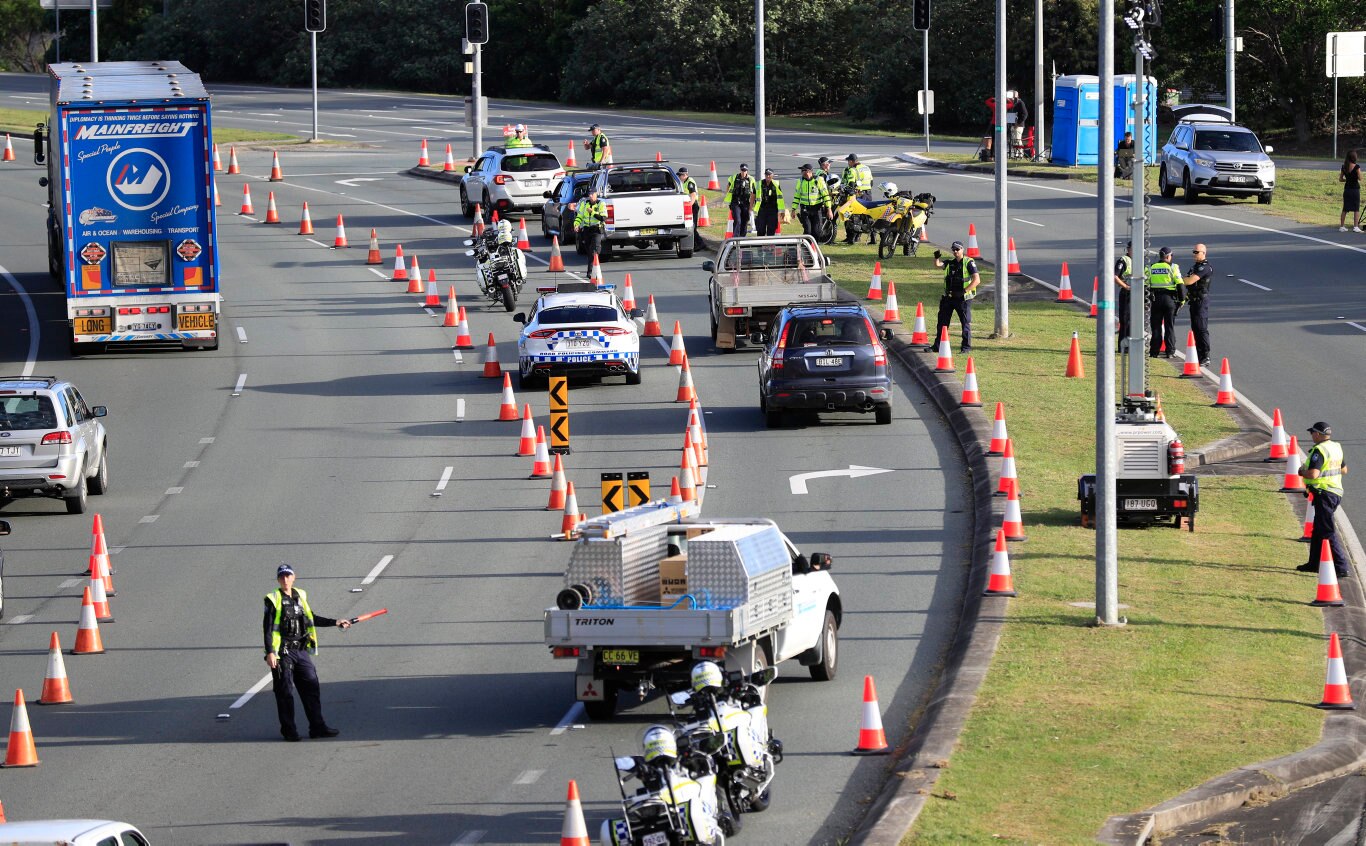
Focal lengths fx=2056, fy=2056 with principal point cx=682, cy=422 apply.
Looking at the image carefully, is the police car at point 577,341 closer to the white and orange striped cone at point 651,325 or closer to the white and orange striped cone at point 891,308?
the white and orange striped cone at point 651,325

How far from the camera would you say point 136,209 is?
1394 inches

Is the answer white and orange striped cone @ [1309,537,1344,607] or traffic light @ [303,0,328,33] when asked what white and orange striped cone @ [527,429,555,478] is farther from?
traffic light @ [303,0,328,33]

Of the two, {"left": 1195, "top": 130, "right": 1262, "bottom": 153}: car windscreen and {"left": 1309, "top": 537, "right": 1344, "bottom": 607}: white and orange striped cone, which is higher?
{"left": 1195, "top": 130, "right": 1262, "bottom": 153}: car windscreen

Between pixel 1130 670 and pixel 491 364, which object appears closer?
pixel 1130 670

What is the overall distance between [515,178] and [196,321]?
595 inches

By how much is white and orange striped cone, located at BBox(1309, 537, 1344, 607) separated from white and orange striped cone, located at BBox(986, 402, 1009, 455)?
20.8 ft

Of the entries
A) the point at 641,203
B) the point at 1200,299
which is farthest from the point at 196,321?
the point at 1200,299

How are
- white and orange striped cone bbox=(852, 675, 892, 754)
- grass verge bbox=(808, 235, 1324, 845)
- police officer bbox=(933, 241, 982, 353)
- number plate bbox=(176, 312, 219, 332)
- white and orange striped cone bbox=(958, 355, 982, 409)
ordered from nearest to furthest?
grass verge bbox=(808, 235, 1324, 845)
white and orange striped cone bbox=(852, 675, 892, 754)
white and orange striped cone bbox=(958, 355, 982, 409)
police officer bbox=(933, 241, 982, 353)
number plate bbox=(176, 312, 219, 332)

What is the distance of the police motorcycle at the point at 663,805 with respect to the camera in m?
12.3

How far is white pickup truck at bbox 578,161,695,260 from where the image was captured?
43.7m

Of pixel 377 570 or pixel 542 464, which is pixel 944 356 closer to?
pixel 542 464

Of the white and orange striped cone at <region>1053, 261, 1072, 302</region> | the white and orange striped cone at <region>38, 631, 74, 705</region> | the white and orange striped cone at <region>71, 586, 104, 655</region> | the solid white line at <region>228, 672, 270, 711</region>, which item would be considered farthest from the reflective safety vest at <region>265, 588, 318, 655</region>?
the white and orange striped cone at <region>1053, 261, 1072, 302</region>

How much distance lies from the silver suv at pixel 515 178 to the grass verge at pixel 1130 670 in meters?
23.9

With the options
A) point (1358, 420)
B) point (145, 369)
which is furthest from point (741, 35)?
point (1358, 420)
